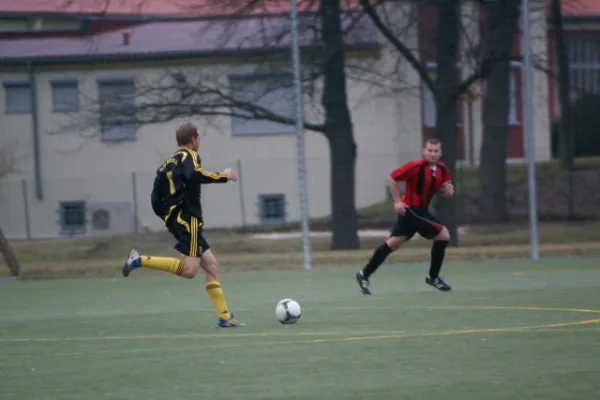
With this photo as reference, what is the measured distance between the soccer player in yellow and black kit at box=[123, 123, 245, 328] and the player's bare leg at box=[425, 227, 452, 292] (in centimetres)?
369

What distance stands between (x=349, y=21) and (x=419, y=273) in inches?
301

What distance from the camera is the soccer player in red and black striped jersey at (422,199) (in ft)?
45.4

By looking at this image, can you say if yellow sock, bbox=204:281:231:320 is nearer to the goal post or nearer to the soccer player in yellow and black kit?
the soccer player in yellow and black kit

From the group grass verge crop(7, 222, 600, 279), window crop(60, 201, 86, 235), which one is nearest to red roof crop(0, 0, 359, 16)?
grass verge crop(7, 222, 600, 279)

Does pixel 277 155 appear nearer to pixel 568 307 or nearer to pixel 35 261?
pixel 35 261

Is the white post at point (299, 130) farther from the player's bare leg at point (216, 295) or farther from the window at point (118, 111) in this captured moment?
the player's bare leg at point (216, 295)

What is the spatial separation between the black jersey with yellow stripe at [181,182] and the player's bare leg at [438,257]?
3991mm

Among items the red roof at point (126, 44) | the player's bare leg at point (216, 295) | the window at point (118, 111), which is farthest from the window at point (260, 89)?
the player's bare leg at point (216, 295)

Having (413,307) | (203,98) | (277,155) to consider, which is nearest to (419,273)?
(413,307)

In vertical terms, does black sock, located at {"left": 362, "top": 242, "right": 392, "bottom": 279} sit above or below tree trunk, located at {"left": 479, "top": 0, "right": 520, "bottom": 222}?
below

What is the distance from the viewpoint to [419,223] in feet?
46.2

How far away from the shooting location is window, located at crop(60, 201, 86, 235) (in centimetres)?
3615

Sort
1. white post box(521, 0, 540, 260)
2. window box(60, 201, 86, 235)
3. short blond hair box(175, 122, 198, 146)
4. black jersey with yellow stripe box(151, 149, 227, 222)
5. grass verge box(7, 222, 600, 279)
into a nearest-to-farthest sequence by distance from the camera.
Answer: black jersey with yellow stripe box(151, 149, 227, 222)
short blond hair box(175, 122, 198, 146)
white post box(521, 0, 540, 260)
grass verge box(7, 222, 600, 279)
window box(60, 201, 86, 235)

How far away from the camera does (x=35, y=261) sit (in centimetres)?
2611
